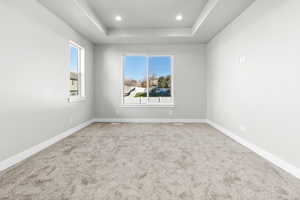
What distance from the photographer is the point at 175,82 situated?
201 inches

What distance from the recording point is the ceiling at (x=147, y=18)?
286 centimetres

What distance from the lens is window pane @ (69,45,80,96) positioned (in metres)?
3.92

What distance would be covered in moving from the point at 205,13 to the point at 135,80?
2.89 m

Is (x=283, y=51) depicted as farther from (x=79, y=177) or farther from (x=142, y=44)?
(x=142, y=44)

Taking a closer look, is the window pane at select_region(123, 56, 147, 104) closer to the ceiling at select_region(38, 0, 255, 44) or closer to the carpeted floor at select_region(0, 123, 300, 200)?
the ceiling at select_region(38, 0, 255, 44)

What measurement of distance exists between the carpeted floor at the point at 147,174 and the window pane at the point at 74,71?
1630 millimetres

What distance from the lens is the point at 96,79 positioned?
512cm

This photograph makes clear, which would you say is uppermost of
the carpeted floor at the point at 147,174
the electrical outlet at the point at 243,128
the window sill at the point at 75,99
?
the window sill at the point at 75,99

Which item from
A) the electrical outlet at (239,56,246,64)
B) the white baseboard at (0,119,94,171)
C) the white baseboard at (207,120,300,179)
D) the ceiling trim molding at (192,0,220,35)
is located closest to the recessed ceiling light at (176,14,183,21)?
the ceiling trim molding at (192,0,220,35)

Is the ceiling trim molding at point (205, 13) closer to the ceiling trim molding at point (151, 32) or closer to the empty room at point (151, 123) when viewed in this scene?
the empty room at point (151, 123)

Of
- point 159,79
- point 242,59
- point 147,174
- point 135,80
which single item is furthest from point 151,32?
point 147,174

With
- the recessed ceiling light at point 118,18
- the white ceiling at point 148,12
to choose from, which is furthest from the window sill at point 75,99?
the recessed ceiling light at point 118,18

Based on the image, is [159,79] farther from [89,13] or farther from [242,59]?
[89,13]

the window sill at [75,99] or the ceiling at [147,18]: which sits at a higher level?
the ceiling at [147,18]
